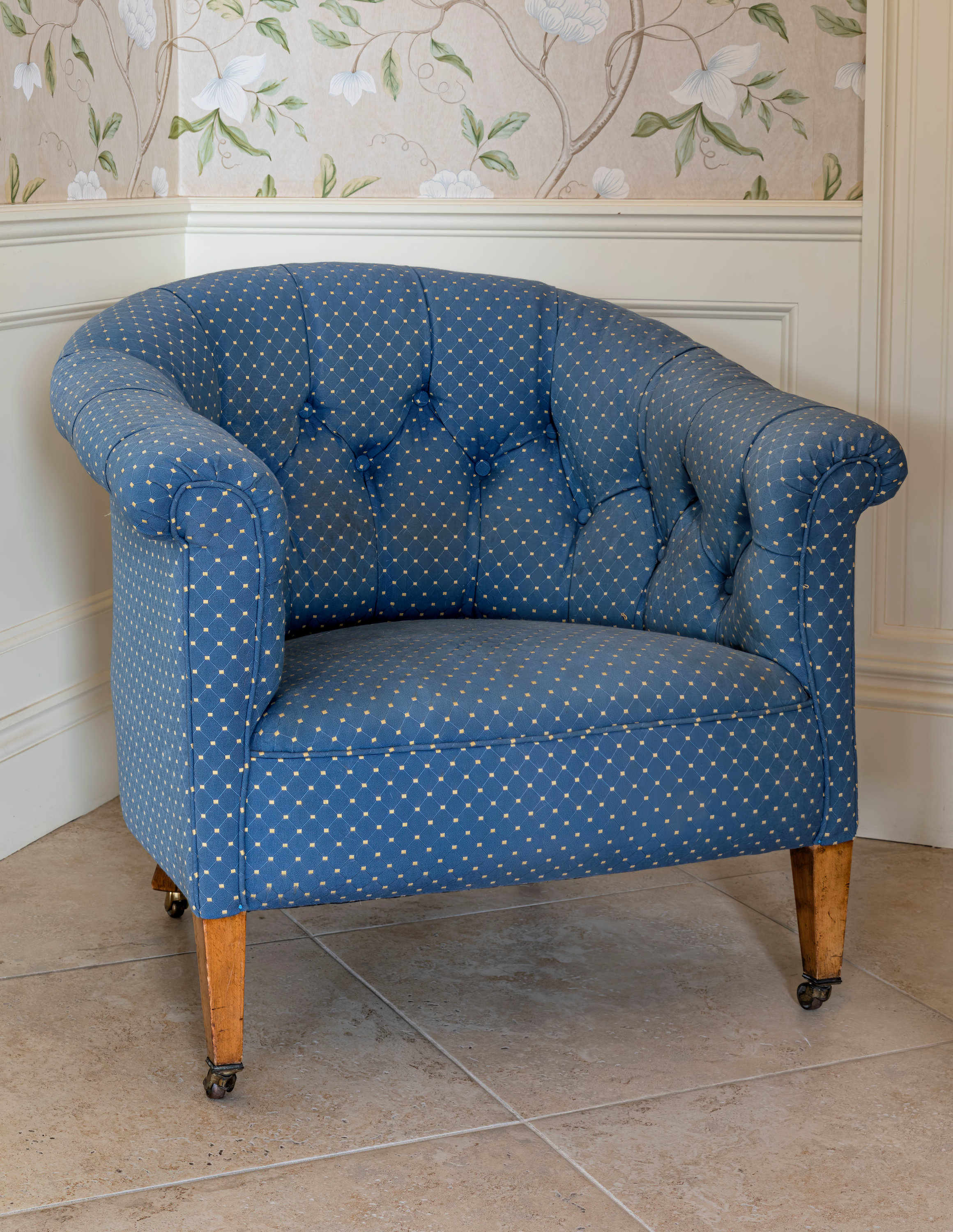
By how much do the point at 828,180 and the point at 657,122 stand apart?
0.29 m

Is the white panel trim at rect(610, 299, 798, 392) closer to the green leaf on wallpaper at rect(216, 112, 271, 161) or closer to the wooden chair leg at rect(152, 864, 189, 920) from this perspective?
the green leaf on wallpaper at rect(216, 112, 271, 161)

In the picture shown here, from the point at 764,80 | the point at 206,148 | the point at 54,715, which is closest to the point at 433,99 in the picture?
the point at 206,148

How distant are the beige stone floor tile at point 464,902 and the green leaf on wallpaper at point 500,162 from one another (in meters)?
1.18

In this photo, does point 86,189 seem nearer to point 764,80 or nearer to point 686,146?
point 686,146

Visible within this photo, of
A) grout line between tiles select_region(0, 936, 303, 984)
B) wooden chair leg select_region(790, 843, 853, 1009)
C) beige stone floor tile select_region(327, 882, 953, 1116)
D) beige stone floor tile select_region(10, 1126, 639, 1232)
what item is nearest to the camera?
beige stone floor tile select_region(10, 1126, 639, 1232)

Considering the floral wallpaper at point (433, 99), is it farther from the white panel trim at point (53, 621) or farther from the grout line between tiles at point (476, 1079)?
the grout line between tiles at point (476, 1079)

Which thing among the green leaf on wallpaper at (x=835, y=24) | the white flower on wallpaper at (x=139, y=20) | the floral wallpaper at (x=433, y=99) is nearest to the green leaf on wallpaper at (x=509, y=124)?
the floral wallpaper at (x=433, y=99)

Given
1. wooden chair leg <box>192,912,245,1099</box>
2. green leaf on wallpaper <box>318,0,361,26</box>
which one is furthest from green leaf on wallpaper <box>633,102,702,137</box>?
wooden chair leg <box>192,912,245,1099</box>

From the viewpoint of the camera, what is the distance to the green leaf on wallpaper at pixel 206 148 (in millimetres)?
2424

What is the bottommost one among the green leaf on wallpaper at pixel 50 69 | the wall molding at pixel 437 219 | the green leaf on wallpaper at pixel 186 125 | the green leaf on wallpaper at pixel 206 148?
the wall molding at pixel 437 219

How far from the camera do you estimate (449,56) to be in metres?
2.28

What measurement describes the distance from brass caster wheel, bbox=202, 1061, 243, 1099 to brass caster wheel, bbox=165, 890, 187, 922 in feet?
1.48

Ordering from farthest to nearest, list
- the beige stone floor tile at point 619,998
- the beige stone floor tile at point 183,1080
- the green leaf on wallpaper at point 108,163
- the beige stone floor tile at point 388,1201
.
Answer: the green leaf on wallpaper at point 108,163, the beige stone floor tile at point 619,998, the beige stone floor tile at point 183,1080, the beige stone floor tile at point 388,1201

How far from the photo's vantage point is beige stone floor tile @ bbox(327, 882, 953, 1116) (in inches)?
58.9
